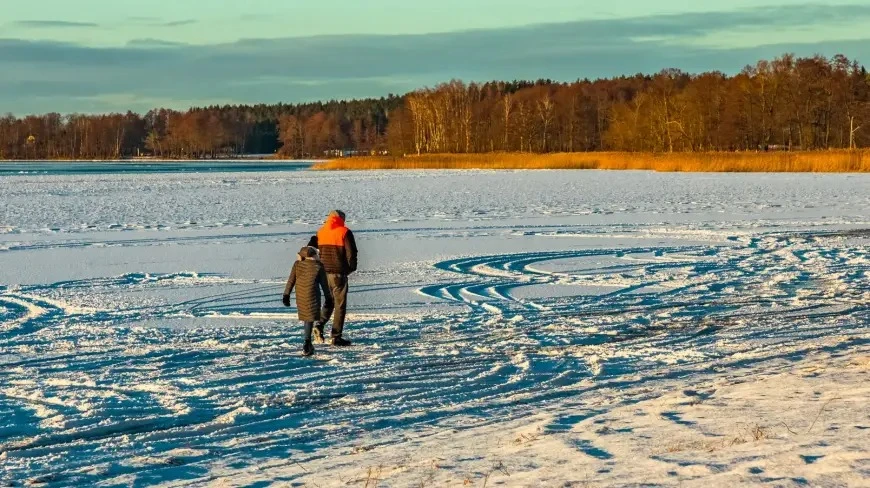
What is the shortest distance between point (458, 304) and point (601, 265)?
3.91 metres

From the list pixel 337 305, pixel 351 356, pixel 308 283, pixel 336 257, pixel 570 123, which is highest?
pixel 570 123

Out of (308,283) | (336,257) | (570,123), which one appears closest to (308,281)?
(308,283)

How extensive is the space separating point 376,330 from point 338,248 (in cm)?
102

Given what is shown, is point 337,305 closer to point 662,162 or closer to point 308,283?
point 308,283

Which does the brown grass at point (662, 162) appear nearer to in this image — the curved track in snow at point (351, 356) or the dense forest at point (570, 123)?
the dense forest at point (570, 123)

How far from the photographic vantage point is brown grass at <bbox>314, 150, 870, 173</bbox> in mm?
45625

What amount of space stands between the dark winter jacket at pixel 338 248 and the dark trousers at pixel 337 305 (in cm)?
8

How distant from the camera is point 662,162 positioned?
52188mm

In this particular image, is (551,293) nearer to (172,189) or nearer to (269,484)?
(269,484)

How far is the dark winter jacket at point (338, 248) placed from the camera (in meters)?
9.37

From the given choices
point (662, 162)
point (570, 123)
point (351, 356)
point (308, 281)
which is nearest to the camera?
point (351, 356)

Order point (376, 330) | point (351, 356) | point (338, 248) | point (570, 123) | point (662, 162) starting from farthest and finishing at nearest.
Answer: point (570, 123) < point (662, 162) < point (376, 330) < point (338, 248) < point (351, 356)

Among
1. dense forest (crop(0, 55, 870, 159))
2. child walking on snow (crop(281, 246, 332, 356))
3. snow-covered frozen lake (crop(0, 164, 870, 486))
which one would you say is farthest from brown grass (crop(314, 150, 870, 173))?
child walking on snow (crop(281, 246, 332, 356))

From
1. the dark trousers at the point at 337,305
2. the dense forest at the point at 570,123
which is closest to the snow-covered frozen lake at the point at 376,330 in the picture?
the dark trousers at the point at 337,305
